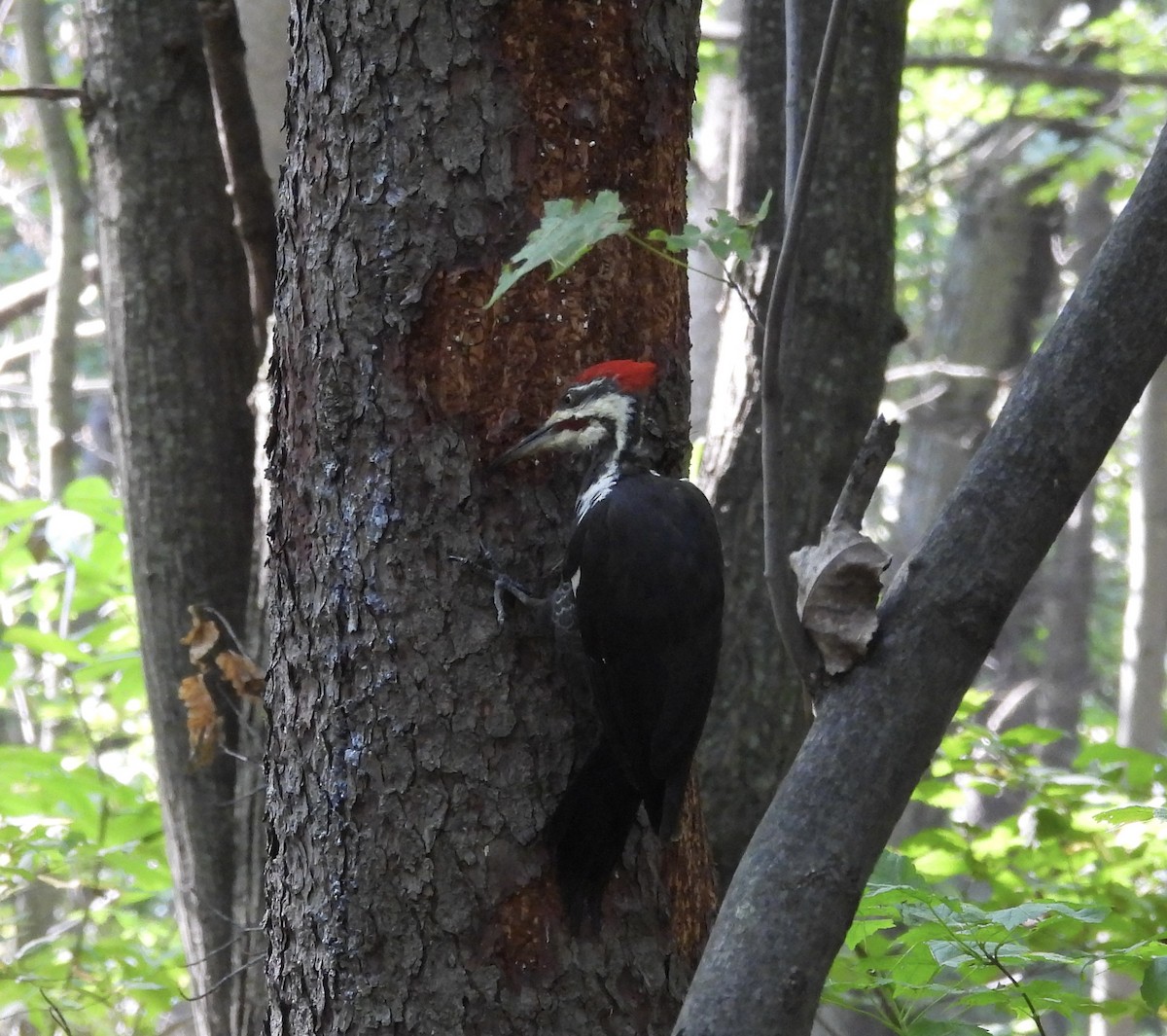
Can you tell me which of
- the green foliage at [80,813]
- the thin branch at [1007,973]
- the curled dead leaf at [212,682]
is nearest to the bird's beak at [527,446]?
the thin branch at [1007,973]

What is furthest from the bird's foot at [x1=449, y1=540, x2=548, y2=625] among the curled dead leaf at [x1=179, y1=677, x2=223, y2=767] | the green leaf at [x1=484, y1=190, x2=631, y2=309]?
the curled dead leaf at [x1=179, y1=677, x2=223, y2=767]

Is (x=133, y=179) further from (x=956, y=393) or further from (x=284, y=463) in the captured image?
(x=956, y=393)

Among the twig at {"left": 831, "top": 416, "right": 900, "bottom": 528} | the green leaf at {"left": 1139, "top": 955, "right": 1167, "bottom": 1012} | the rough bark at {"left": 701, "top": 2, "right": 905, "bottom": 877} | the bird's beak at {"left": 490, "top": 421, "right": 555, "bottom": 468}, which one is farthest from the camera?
the rough bark at {"left": 701, "top": 2, "right": 905, "bottom": 877}

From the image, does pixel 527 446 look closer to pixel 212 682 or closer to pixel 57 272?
pixel 212 682

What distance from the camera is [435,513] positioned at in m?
1.70

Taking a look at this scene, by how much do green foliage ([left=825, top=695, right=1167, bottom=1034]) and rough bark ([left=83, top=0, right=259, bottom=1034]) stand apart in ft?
4.99

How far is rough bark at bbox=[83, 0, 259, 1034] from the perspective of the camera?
9.00 ft

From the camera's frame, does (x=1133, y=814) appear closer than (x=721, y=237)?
No

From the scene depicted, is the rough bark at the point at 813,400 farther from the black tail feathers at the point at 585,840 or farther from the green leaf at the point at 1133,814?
the black tail feathers at the point at 585,840

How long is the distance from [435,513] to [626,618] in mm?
373

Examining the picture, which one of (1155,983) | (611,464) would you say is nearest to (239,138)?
(611,464)

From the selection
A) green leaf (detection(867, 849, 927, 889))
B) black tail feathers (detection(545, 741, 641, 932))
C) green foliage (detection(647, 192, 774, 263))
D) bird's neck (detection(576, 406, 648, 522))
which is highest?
green foliage (detection(647, 192, 774, 263))

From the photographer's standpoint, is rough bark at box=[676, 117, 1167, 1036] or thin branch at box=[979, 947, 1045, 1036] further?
thin branch at box=[979, 947, 1045, 1036]

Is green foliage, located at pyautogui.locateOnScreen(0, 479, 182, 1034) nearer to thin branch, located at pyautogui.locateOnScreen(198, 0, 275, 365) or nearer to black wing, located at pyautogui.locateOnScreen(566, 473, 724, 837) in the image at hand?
thin branch, located at pyautogui.locateOnScreen(198, 0, 275, 365)
